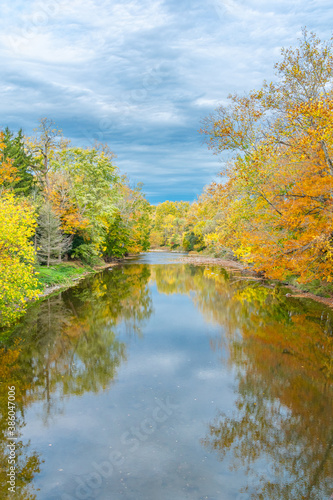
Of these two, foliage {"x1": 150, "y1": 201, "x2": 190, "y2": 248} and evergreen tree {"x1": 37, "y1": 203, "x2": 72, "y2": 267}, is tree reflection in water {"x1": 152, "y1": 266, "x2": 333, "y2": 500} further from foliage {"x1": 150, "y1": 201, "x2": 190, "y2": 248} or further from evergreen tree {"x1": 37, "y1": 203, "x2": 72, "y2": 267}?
foliage {"x1": 150, "y1": 201, "x2": 190, "y2": 248}

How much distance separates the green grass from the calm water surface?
8769mm

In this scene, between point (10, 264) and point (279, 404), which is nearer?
point (279, 404)

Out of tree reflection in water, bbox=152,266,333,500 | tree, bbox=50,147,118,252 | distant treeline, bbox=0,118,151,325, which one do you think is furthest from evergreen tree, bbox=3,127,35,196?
tree reflection in water, bbox=152,266,333,500

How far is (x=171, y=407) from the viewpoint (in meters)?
7.18

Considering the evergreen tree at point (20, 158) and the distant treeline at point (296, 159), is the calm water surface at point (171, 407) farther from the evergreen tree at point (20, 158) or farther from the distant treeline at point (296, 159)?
the evergreen tree at point (20, 158)

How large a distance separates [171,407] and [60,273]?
2117cm

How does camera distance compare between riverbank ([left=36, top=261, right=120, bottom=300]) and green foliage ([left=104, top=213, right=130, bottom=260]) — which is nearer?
riverbank ([left=36, top=261, right=120, bottom=300])

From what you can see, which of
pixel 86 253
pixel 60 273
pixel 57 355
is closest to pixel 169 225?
pixel 86 253

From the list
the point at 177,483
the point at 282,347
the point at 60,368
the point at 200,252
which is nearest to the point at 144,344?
the point at 60,368

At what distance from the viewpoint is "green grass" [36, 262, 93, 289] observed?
2295 centimetres

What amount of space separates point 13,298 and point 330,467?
416 inches

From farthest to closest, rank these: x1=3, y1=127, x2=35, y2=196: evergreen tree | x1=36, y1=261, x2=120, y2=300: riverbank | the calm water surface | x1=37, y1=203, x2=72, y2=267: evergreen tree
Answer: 1. x1=3, y1=127, x2=35, y2=196: evergreen tree
2. x1=37, y1=203, x2=72, y2=267: evergreen tree
3. x1=36, y1=261, x2=120, y2=300: riverbank
4. the calm water surface

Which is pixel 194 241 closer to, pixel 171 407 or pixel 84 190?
pixel 84 190

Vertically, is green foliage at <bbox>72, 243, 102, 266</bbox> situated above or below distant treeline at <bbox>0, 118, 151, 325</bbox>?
below
